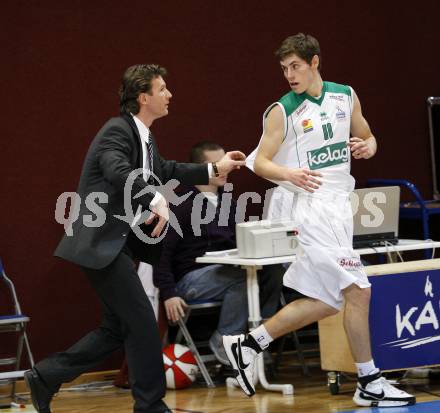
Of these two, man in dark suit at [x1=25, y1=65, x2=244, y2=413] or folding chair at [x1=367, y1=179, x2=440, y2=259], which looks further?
folding chair at [x1=367, y1=179, x2=440, y2=259]

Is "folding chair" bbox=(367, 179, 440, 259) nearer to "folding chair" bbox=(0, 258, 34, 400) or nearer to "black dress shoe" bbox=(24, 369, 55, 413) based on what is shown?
"folding chair" bbox=(0, 258, 34, 400)

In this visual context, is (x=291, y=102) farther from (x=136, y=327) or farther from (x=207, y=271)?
(x=207, y=271)

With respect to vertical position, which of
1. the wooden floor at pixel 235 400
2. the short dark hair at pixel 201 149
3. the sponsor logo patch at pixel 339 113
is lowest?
the wooden floor at pixel 235 400

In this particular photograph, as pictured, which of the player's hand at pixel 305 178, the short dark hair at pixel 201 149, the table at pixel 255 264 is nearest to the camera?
the player's hand at pixel 305 178

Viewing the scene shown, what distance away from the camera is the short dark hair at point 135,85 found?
15.8ft

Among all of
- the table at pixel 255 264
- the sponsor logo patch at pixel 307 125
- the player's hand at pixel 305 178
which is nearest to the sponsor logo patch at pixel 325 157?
the sponsor logo patch at pixel 307 125

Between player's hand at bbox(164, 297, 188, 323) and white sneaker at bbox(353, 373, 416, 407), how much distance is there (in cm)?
143

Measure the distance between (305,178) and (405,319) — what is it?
1073 mm

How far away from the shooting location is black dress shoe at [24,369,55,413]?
484cm

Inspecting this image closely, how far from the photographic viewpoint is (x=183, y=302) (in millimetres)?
6113

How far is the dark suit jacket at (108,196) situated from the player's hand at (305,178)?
2.37 feet

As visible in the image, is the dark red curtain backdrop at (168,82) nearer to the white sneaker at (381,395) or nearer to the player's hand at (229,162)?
the player's hand at (229,162)

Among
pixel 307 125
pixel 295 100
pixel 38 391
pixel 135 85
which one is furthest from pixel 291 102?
pixel 38 391

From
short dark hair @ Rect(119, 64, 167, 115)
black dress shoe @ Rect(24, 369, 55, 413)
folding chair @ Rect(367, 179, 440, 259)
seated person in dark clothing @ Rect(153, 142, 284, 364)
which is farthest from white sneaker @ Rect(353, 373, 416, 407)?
folding chair @ Rect(367, 179, 440, 259)
